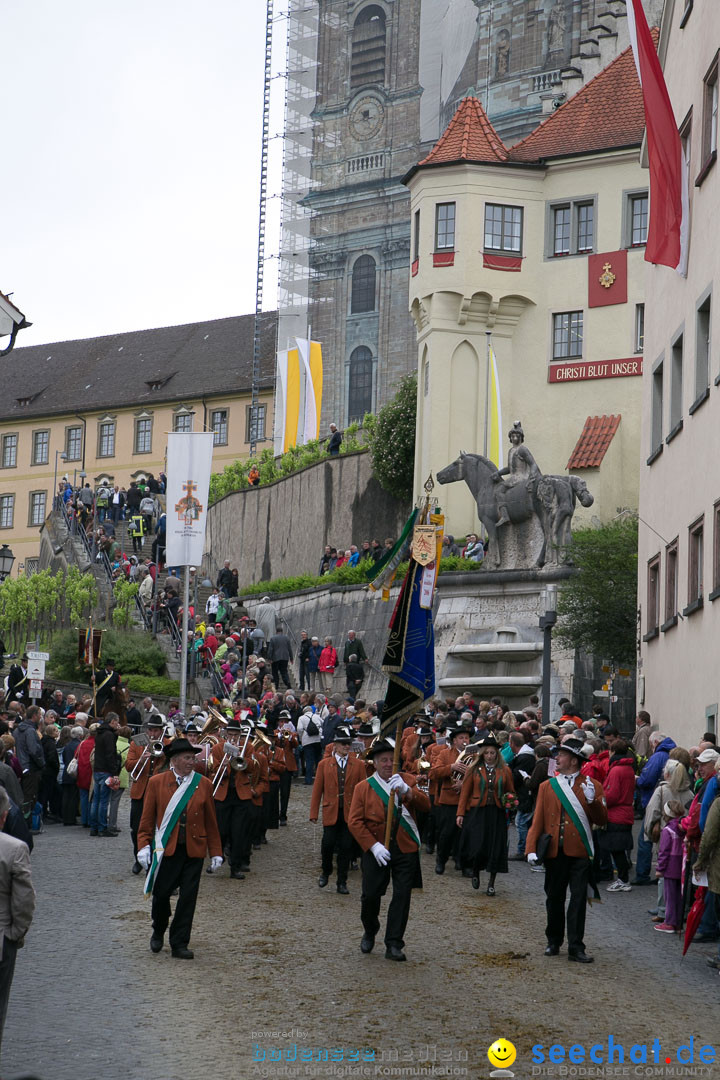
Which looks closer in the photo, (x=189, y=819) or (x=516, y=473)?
(x=189, y=819)

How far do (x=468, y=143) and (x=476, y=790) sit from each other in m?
32.2

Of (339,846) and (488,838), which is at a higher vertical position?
(488,838)

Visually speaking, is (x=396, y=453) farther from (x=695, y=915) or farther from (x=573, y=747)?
(x=695, y=915)

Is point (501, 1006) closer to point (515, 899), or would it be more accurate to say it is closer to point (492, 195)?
point (515, 899)

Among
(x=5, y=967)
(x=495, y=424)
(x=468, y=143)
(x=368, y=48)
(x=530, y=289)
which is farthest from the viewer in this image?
(x=368, y=48)

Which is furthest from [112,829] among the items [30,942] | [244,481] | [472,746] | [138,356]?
[138,356]

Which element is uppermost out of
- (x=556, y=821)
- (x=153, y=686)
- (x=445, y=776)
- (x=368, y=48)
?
(x=368, y=48)

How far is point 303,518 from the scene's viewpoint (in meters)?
52.4

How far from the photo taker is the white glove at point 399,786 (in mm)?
14281

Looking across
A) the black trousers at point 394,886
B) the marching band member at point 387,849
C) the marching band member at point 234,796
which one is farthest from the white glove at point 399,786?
the marching band member at point 234,796

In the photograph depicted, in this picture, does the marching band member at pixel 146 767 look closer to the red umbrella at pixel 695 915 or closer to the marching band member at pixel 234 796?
the marching band member at pixel 234 796

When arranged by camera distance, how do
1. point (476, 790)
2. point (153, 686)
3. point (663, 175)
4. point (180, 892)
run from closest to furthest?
point (180, 892), point (476, 790), point (663, 175), point (153, 686)

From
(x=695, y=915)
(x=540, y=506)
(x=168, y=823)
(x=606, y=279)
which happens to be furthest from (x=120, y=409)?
(x=695, y=915)

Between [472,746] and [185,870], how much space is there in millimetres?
5963
